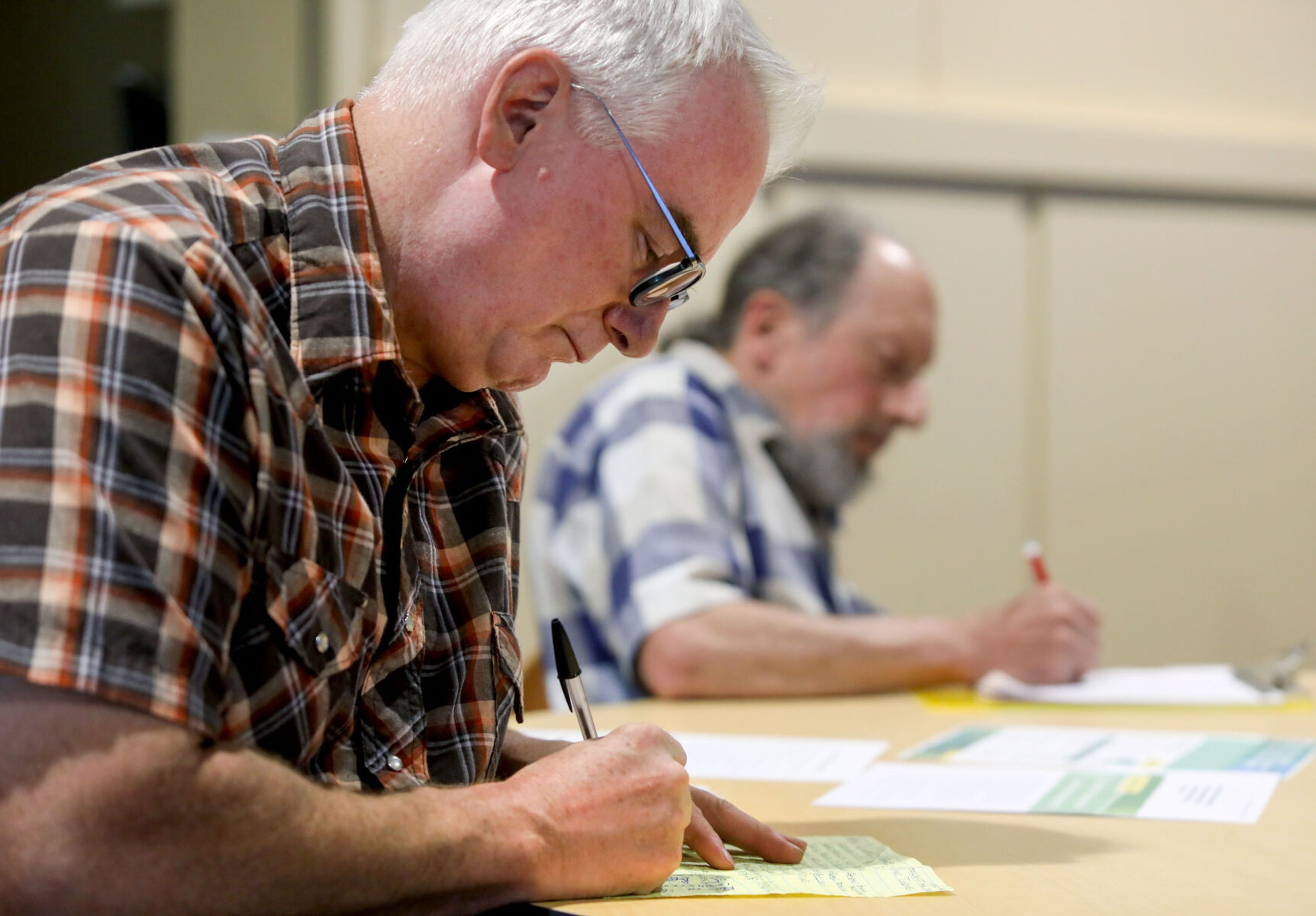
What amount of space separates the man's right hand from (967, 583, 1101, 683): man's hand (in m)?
1.24

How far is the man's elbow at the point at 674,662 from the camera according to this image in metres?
2.03

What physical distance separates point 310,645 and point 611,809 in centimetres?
24

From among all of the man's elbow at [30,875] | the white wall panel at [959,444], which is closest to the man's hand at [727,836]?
the man's elbow at [30,875]

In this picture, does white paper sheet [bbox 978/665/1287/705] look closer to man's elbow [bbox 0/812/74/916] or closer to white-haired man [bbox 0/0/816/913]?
white-haired man [bbox 0/0/816/913]

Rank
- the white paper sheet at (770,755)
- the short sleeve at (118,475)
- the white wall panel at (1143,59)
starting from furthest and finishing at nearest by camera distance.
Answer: the white wall panel at (1143,59), the white paper sheet at (770,755), the short sleeve at (118,475)

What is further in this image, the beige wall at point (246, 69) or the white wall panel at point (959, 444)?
the white wall panel at point (959, 444)

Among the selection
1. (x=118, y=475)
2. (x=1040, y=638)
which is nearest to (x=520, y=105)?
(x=118, y=475)

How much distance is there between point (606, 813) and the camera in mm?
927

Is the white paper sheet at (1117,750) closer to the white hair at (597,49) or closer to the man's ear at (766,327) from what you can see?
the white hair at (597,49)

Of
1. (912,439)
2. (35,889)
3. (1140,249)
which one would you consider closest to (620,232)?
(35,889)

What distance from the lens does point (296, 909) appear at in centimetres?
78

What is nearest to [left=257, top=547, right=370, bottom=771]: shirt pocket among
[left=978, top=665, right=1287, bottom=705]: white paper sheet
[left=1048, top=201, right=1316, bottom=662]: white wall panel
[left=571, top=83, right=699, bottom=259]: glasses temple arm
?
[left=571, top=83, right=699, bottom=259]: glasses temple arm

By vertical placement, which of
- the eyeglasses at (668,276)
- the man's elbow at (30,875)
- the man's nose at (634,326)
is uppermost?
the eyeglasses at (668,276)

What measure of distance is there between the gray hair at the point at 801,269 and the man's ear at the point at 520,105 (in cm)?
160
